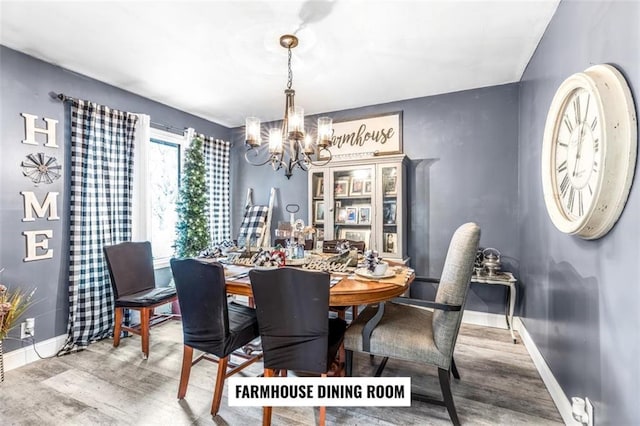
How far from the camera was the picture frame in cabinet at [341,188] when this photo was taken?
3.58 metres

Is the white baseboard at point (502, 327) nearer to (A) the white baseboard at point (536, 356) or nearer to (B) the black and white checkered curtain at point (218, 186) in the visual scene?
(A) the white baseboard at point (536, 356)

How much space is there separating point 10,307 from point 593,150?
146 inches

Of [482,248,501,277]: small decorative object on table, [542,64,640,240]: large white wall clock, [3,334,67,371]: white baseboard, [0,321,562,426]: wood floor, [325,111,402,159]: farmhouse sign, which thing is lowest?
[0,321,562,426]: wood floor

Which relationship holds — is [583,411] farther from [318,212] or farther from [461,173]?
[318,212]

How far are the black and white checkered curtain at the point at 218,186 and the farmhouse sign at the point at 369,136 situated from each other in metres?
1.72

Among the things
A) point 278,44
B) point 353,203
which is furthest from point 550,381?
point 278,44

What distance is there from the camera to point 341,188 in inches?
142

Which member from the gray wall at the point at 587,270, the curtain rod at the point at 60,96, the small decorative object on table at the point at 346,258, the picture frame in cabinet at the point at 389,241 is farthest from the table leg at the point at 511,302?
the curtain rod at the point at 60,96

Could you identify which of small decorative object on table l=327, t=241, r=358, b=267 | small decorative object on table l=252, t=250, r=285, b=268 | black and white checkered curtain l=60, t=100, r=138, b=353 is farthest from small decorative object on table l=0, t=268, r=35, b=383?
small decorative object on table l=327, t=241, r=358, b=267

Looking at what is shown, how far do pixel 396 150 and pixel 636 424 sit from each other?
2.96m

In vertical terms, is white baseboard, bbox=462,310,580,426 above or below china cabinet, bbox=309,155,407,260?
below

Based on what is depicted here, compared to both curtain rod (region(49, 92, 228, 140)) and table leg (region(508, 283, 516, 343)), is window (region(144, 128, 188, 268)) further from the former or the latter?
table leg (region(508, 283, 516, 343))

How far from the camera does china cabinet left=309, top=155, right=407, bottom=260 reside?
3.31 m

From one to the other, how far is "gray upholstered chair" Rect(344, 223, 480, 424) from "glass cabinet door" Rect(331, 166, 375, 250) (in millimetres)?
1651
